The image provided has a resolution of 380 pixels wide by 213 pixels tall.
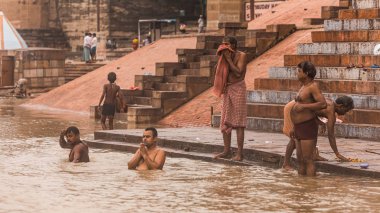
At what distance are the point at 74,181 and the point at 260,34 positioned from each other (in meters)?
11.8

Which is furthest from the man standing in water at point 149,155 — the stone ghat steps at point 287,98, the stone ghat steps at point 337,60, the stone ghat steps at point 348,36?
the stone ghat steps at point 348,36

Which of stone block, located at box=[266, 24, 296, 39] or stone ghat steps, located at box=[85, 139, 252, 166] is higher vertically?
stone block, located at box=[266, 24, 296, 39]

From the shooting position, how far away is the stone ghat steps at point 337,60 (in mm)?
16375

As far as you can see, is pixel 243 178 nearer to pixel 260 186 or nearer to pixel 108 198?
pixel 260 186

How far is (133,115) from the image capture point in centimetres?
2080

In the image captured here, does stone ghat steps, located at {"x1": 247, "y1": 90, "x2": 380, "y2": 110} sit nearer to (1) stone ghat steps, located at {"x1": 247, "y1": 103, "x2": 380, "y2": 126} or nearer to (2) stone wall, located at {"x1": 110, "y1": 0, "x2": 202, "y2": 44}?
(1) stone ghat steps, located at {"x1": 247, "y1": 103, "x2": 380, "y2": 126}

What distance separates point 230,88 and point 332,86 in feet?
11.2

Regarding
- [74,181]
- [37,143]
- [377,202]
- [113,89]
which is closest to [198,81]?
[113,89]

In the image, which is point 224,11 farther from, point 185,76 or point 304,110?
point 304,110

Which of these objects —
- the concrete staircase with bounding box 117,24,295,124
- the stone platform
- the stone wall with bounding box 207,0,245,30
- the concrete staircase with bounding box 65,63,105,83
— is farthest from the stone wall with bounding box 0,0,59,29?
the stone platform

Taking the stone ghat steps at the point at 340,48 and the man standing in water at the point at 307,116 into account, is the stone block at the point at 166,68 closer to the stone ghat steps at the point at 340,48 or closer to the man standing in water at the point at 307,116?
the stone ghat steps at the point at 340,48

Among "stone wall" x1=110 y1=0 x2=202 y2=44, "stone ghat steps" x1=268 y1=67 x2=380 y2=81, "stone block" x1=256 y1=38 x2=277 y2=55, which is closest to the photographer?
"stone ghat steps" x1=268 y1=67 x2=380 y2=81

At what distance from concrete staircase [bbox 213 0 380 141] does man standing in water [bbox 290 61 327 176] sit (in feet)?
11.0

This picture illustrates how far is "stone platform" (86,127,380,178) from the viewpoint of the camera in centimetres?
1185
